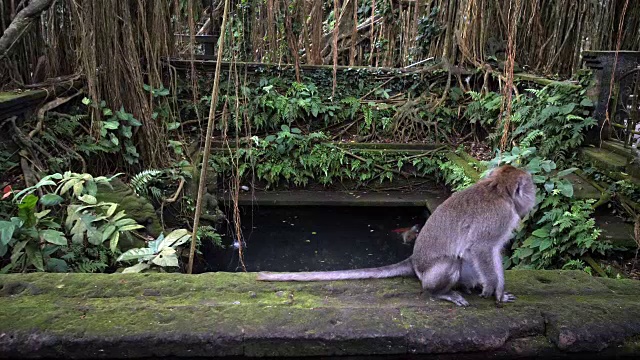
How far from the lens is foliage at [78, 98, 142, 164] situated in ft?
16.6

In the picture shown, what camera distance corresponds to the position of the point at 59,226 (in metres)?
3.61

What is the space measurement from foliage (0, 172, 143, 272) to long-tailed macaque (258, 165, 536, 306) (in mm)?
1864

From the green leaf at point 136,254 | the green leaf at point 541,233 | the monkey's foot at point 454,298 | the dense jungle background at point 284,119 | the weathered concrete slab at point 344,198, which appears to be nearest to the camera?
the monkey's foot at point 454,298

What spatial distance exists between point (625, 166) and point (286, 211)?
4.10 m

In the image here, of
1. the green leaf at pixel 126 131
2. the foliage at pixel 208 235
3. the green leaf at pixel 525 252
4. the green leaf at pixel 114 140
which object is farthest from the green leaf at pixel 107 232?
the green leaf at pixel 525 252

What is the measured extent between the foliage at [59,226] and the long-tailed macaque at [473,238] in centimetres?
186

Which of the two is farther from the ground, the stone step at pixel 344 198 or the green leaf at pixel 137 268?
the green leaf at pixel 137 268

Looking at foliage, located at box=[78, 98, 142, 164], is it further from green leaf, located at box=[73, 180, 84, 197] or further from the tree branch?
green leaf, located at box=[73, 180, 84, 197]

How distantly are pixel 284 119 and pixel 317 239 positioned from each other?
8.33ft

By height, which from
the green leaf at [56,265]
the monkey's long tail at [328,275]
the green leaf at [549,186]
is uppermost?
the green leaf at [549,186]

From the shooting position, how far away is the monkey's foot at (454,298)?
8.50 ft

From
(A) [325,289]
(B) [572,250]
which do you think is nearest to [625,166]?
(B) [572,250]

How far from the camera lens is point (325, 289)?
2744 mm

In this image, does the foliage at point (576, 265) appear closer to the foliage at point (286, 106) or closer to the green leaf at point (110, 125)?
the green leaf at point (110, 125)
